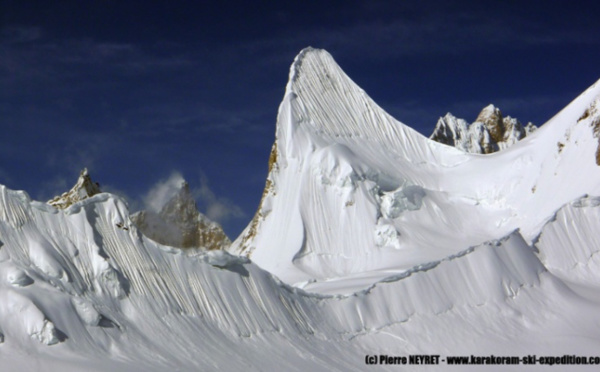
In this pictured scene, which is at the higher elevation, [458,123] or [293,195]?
[458,123]

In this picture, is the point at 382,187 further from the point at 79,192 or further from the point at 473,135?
the point at 473,135

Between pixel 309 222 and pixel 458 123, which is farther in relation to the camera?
pixel 458 123

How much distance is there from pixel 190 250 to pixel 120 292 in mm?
38824

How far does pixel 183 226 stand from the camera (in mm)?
63156

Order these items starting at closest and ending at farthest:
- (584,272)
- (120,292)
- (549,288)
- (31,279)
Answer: (31,279) < (120,292) < (549,288) < (584,272)

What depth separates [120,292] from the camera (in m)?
22.6

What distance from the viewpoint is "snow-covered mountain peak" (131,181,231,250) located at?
61.4 m

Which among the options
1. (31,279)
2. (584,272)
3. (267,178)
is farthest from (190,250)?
(31,279)

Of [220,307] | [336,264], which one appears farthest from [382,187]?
[220,307]

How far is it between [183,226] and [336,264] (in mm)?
21175

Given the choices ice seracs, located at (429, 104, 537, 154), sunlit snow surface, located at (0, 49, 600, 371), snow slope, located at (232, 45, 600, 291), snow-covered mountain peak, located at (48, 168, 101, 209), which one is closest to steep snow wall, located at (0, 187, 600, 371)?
sunlit snow surface, located at (0, 49, 600, 371)

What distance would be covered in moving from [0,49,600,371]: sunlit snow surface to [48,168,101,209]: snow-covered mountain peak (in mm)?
10036

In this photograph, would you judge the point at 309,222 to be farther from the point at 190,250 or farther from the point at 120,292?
the point at 120,292

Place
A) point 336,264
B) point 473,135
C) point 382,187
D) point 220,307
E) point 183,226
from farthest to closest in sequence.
A: point 473,135 → point 183,226 → point 382,187 → point 336,264 → point 220,307
